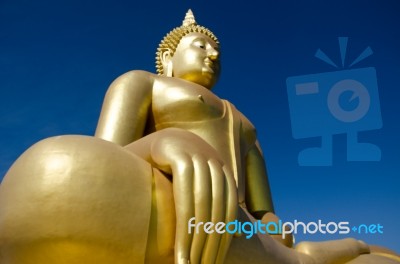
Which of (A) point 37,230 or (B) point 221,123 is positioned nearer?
(A) point 37,230

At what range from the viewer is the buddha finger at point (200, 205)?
7.09 feet

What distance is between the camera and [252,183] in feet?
12.8

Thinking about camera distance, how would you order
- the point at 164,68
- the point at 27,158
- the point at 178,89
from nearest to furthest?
the point at 27,158 < the point at 178,89 < the point at 164,68

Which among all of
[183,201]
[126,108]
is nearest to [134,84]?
[126,108]

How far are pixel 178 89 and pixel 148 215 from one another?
1.60 metres

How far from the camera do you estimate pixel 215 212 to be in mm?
2230

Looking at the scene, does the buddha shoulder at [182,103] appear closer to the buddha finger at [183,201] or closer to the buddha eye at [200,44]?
the buddha eye at [200,44]

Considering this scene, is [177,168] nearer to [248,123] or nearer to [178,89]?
[178,89]

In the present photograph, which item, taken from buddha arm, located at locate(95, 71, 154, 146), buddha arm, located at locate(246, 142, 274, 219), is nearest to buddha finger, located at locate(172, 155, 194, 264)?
buddha arm, located at locate(95, 71, 154, 146)

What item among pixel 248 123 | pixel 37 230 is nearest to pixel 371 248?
pixel 248 123

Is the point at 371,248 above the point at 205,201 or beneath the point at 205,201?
beneath

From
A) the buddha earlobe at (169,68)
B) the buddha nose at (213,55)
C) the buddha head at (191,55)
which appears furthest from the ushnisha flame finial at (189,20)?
the buddha nose at (213,55)

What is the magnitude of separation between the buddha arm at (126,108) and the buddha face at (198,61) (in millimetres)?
482

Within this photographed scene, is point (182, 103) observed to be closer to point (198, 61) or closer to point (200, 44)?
point (198, 61)
